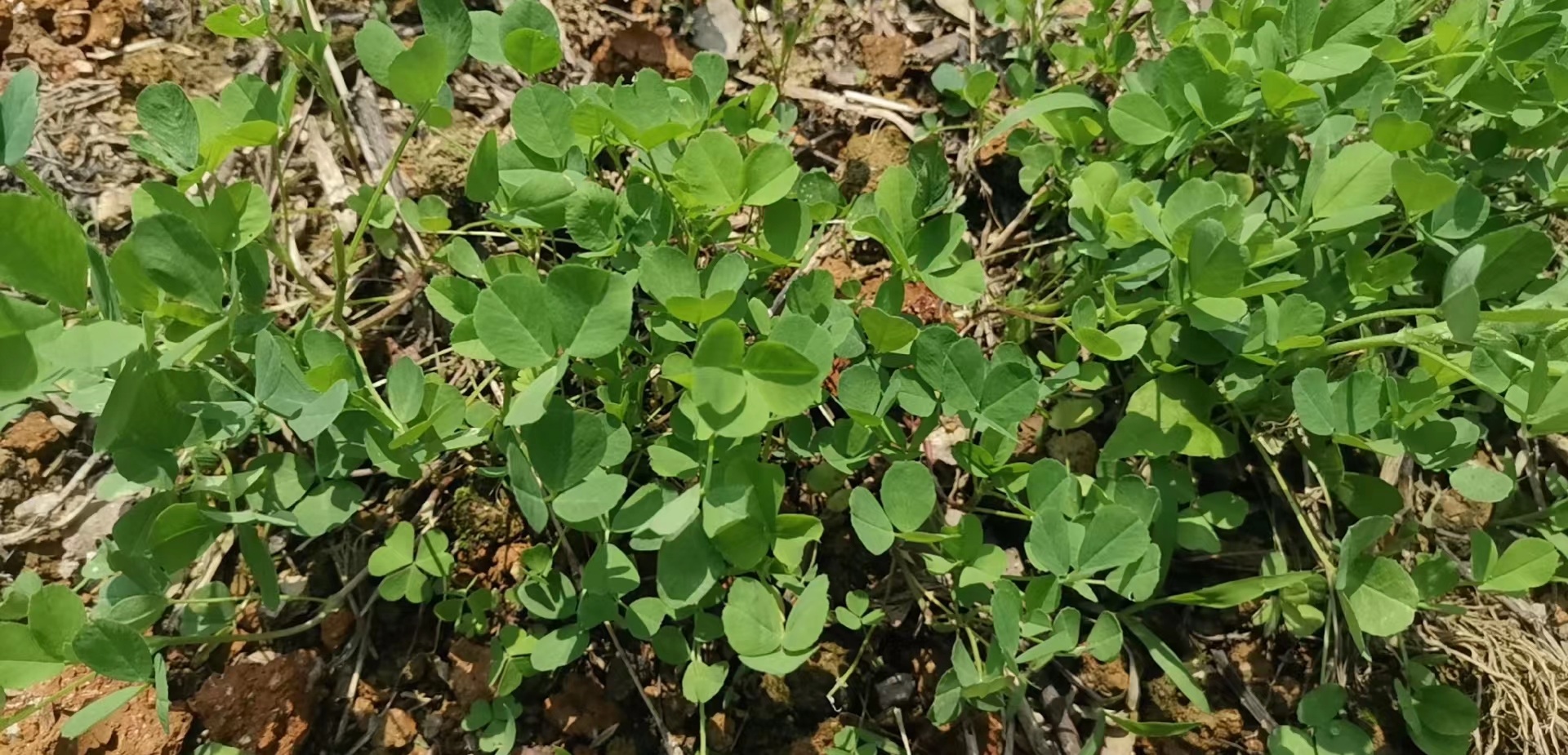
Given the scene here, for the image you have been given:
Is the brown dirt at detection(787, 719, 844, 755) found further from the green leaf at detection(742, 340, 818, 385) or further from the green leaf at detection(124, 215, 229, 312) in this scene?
the green leaf at detection(124, 215, 229, 312)

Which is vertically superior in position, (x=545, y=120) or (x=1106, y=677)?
(x=545, y=120)

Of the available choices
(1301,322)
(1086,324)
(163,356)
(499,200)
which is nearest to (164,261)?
(163,356)

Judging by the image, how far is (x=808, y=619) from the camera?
1462 mm

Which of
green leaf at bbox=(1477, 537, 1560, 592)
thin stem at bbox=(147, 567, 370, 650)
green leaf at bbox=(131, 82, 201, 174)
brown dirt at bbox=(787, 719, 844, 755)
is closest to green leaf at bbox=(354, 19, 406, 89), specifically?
green leaf at bbox=(131, 82, 201, 174)

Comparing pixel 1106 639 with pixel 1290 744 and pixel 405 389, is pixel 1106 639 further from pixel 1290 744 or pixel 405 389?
pixel 405 389

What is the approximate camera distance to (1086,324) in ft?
5.50

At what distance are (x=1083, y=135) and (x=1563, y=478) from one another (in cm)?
128

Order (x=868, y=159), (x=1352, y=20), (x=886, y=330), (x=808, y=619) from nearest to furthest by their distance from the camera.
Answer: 1. (x=808, y=619)
2. (x=886, y=330)
3. (x=1352, y=20)
4. (x=868, y=159)

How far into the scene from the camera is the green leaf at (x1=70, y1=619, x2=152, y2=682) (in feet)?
4.24

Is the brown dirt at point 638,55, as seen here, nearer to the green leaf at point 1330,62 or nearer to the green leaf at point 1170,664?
the green leaf at point 1330,62

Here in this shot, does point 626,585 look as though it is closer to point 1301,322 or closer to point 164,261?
point 164,261

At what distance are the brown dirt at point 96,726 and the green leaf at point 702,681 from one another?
0.86 metres

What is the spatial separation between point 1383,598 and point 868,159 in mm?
1320

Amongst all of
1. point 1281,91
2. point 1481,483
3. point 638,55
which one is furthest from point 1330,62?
point 638,55
